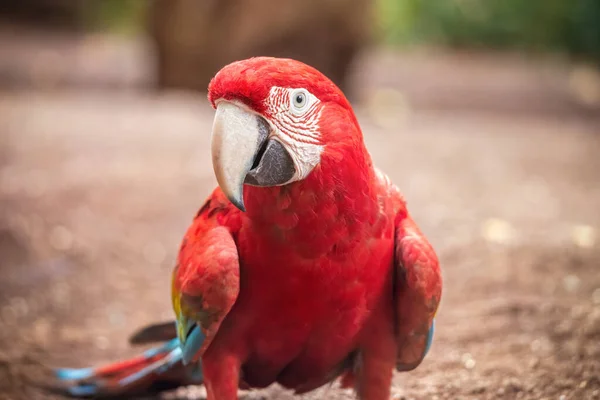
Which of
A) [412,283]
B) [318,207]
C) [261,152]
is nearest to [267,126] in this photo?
[261,152]

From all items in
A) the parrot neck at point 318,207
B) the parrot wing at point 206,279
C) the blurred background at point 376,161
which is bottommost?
the blurred background at point 376,161

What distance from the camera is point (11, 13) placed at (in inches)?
430

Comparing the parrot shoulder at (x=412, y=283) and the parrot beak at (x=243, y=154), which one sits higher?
the parrot beak at (x=243, y=154)

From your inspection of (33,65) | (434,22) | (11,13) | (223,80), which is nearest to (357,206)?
(223,80)

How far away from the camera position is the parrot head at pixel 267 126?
124cm

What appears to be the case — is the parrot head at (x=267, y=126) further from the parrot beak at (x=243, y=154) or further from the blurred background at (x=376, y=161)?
the blurred background at (x=376, y=161)

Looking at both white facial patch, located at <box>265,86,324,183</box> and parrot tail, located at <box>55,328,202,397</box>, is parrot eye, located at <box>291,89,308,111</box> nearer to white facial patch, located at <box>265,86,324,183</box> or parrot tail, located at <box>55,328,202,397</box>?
white facial patch, located at <box>265,86,324,183</box>

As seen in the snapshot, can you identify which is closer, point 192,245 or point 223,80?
point 223,80

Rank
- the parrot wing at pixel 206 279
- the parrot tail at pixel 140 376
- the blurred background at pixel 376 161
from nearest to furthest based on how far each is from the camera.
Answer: the parrot wing at pixel 206 279, the parrot tail at pixel 140 376, the blurred background at pixel 376 161

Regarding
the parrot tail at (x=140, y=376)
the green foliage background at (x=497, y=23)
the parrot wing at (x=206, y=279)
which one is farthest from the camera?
the green foliage background at (x=497, y=23)

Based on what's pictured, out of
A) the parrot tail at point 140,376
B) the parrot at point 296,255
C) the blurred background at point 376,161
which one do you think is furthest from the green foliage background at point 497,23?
the parrot at point 296,255

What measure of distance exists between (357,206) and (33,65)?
23.7 ft

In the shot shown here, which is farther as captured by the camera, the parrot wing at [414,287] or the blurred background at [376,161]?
the blurred background at [376,161]

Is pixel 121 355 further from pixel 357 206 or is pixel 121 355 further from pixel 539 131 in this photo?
pixel 539 131
